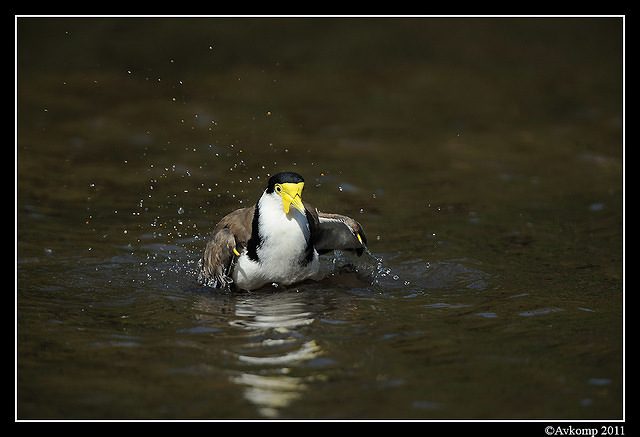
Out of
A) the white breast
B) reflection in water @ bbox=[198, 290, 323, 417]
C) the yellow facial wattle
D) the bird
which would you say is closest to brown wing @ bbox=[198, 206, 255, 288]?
the bird

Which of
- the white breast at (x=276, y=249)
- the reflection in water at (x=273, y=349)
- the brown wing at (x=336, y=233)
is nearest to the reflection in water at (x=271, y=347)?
the reflection in water at (x=273, y=349)

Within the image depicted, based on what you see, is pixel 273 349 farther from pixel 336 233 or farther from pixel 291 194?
pixel 336 233

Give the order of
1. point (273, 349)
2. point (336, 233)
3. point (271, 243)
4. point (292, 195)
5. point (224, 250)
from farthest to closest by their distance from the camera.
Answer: point (336, 233)
point (224, 250)
point (271, 243)
point (292, 195)
point (273, 349)

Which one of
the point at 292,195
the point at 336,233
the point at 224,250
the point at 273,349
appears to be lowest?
the point at 273,349

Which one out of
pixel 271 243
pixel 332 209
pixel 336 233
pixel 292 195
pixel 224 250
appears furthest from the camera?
pixel 332 209

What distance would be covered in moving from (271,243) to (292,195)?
0.49 meters

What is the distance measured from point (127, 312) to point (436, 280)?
9.51 ft

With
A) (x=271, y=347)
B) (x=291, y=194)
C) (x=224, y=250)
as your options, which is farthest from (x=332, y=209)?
(x=271, y=347)

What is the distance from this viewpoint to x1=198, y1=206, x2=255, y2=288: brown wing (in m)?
7.82

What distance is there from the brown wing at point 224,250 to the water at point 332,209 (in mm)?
193

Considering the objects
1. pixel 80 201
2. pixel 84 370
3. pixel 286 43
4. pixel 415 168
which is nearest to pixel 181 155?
pixel 80 201

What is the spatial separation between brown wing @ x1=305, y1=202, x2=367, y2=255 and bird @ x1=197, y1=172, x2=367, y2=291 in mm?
12

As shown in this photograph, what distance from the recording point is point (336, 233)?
27.5ft

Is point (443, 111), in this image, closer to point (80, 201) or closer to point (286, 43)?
point (286, 43)
